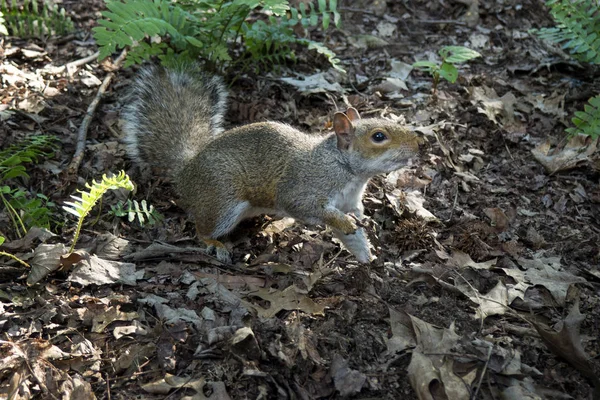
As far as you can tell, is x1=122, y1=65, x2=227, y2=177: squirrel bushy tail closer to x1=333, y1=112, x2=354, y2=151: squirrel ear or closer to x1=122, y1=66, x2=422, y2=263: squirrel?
x1=122, y1=66, x2=422, y2=263: squirrel

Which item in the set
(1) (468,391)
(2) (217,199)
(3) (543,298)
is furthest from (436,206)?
(1) (468,391)

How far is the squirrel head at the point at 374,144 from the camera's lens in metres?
4.56

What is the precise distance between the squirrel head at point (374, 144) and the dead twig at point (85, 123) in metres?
2.42

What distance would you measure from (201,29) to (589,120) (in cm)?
378

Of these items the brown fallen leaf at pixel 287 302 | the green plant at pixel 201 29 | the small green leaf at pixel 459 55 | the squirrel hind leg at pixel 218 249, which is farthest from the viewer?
the small green leaf at pixel 459 55

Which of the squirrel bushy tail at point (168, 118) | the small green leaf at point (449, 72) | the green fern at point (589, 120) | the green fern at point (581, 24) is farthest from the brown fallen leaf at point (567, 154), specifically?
the squirrel bushy tail at point (168, 118)

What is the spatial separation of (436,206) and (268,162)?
5.17 ft

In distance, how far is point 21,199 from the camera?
4.72 metres

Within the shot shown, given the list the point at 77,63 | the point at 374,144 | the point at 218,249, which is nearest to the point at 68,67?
the point at 77,63

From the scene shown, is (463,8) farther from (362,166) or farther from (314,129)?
(362,166)

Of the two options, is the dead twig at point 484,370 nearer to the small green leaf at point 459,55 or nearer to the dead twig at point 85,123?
the small green leaf at point 459,55

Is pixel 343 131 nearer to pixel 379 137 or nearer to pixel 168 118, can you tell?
pixel 379 137

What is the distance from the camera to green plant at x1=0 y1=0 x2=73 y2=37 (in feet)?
22.4

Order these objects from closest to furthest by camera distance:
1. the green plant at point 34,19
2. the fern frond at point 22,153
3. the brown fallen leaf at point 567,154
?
the fern frond at point 22,153, the brown fallen leaf at point 567,154, the green plant at point 34,19
